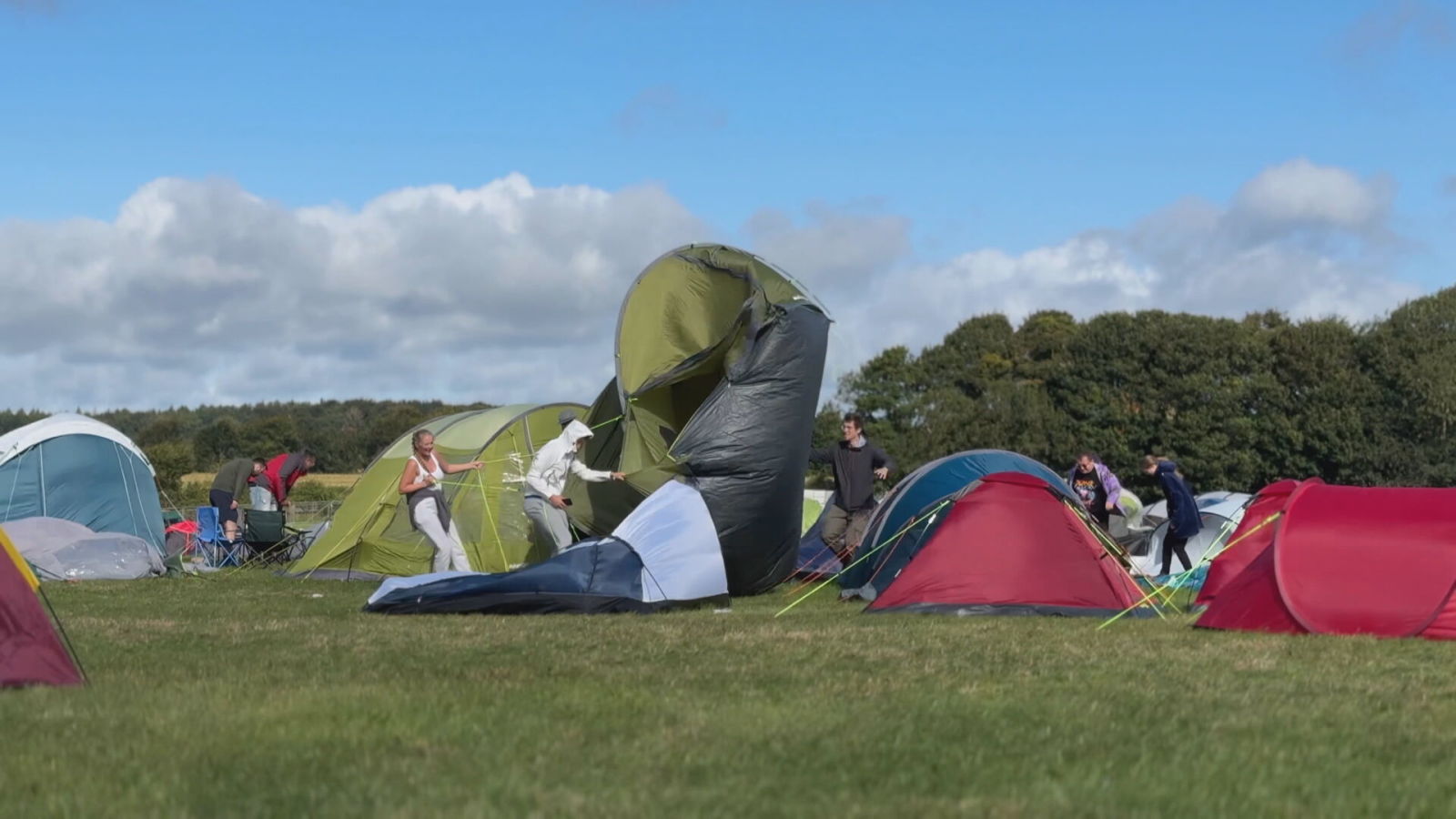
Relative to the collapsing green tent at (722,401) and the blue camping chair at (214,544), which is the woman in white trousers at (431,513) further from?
the blue camping chair at (214,544)

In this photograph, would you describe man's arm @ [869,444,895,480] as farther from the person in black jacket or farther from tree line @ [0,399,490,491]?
tree line @ [0,399,490,491]

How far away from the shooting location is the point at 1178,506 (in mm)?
16562

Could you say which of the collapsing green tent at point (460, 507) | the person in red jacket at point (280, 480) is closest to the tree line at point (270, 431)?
the person in red jacket at point (280, 480)

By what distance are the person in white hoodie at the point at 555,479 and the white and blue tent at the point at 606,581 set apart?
163 centimetres

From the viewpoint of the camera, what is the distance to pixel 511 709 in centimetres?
654

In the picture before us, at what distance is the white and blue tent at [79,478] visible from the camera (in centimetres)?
2134

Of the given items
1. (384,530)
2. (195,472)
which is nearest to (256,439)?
(195,472)

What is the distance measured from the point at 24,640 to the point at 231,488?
16.8m

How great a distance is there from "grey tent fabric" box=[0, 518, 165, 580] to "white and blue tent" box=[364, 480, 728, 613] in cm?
782

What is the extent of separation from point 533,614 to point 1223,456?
3850cm

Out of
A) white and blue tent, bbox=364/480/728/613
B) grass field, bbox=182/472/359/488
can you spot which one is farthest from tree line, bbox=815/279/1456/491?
white and blue tent, bbox=364/480/728/613

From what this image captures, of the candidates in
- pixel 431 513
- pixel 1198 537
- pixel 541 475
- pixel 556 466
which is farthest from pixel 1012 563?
pixel 1198 537

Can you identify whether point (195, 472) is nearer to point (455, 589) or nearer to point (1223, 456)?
point (1223, 456)

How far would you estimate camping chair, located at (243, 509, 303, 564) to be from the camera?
21.7 meters
